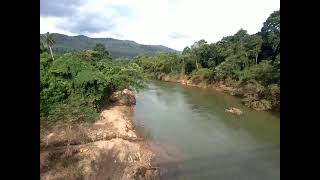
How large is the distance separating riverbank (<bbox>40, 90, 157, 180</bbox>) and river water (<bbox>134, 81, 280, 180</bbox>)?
75 cm

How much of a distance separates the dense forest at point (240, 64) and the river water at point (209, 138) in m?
1.50

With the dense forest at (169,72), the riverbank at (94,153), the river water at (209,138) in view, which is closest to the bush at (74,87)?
the dense forest at (169,72)

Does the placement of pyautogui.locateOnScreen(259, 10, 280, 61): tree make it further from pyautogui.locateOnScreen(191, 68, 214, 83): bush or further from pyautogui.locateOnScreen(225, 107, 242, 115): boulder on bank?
pyautogui.locateOnScreen(225, 107, 242, 115): boulder on bank

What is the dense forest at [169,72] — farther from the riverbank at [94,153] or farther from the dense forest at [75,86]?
the riverbank at [94,153]

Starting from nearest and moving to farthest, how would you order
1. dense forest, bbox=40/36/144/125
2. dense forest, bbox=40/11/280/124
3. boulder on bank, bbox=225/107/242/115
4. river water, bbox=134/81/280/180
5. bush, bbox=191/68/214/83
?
river water, bbox=134/81/280/180 < dense forest, bbox=40/36/144/125 < dense forest, bbox=40/11/280/124 < boulder on bank, bbox=225/107/242/115 < bush, bbox=191/68/214/83

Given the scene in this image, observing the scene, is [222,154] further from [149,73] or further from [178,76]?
[149,73]

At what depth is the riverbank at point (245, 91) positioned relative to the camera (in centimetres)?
2058

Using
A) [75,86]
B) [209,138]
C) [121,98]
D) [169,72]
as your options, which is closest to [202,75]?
[169,72]

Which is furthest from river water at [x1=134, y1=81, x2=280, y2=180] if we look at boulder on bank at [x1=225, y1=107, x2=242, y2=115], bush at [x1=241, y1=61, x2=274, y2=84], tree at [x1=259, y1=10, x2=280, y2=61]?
tree at [x1=259, y1=10, x2=280, y2=61]

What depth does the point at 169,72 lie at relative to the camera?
40.0 m

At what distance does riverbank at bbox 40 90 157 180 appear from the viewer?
9586 millimetres
